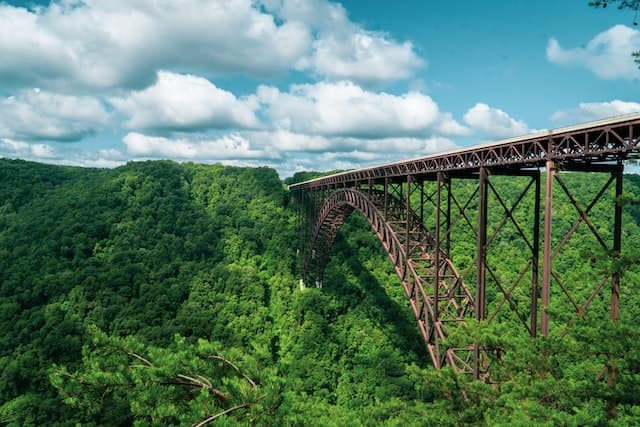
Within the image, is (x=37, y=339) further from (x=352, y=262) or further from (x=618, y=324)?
(x=618, y=324)

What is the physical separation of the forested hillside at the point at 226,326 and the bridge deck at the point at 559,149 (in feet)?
6.89

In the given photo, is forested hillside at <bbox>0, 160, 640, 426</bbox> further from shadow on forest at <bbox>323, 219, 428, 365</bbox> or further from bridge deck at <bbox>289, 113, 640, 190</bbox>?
bridge deck at <bbox>289, 113, 640, 190</bbox>

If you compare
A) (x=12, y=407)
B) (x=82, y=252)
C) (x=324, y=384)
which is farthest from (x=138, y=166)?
(x=324, y=384)

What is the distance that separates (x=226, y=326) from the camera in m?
38.8

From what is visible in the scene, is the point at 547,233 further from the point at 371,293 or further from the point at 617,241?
the point at 371,293

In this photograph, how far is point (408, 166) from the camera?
1864cm

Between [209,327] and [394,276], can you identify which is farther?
[394,276]

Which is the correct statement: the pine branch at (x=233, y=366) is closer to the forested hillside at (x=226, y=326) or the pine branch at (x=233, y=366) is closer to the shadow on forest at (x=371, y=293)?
the forested hillside at (x=226, y=326)

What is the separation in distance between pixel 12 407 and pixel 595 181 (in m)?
73.5

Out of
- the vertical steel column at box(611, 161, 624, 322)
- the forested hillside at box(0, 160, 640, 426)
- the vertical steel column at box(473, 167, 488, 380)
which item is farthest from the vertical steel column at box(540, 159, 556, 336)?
the vertical steel column at box(473, 167, 488, 380)

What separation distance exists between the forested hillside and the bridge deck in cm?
210

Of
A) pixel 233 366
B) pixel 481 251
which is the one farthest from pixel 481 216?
pixel 233 366

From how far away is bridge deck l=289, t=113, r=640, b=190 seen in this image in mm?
8203

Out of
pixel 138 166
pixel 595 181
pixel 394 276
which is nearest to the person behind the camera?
pixel 394 276
